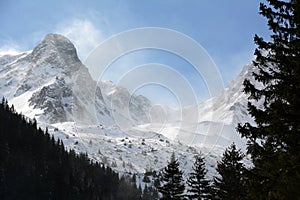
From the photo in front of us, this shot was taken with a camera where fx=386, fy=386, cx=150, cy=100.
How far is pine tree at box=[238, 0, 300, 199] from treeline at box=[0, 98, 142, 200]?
90346mm

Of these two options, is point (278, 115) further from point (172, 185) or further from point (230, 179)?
point (172, 185)

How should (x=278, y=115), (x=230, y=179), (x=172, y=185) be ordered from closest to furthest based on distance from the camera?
(x=278, y=115) < (x=230, y=179) < (x=172, y=185)

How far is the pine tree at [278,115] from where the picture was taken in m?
10.6

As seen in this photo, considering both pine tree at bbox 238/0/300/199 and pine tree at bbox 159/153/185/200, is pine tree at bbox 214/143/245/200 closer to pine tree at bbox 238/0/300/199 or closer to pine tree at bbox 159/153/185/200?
pine tree at bbox 159/153/185/200

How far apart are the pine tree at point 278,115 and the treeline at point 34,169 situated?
296 ft

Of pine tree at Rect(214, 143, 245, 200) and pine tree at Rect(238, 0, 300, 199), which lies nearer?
pine tree at Rect(238, 0, 300, 199)

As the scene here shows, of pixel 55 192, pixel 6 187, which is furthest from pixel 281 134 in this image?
pixel 55 192

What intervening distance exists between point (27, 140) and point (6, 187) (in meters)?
32.3

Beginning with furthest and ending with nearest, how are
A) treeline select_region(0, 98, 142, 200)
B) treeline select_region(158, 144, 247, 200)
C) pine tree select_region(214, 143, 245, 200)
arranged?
treeline select_region(0, 98, 142, 200) < treeline select_region(158, 144, 247, 200) < pine tree select_region(214, 143, 245, 200)

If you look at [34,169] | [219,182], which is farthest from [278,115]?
[34,169]

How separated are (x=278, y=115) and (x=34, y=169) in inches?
4323

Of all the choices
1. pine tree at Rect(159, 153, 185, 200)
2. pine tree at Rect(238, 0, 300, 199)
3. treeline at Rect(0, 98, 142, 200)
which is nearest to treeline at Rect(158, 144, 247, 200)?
pine tree at Rect(159, 153, 185, 200)

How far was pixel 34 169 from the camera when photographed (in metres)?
113

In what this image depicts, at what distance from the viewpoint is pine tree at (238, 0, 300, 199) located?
10562mm
